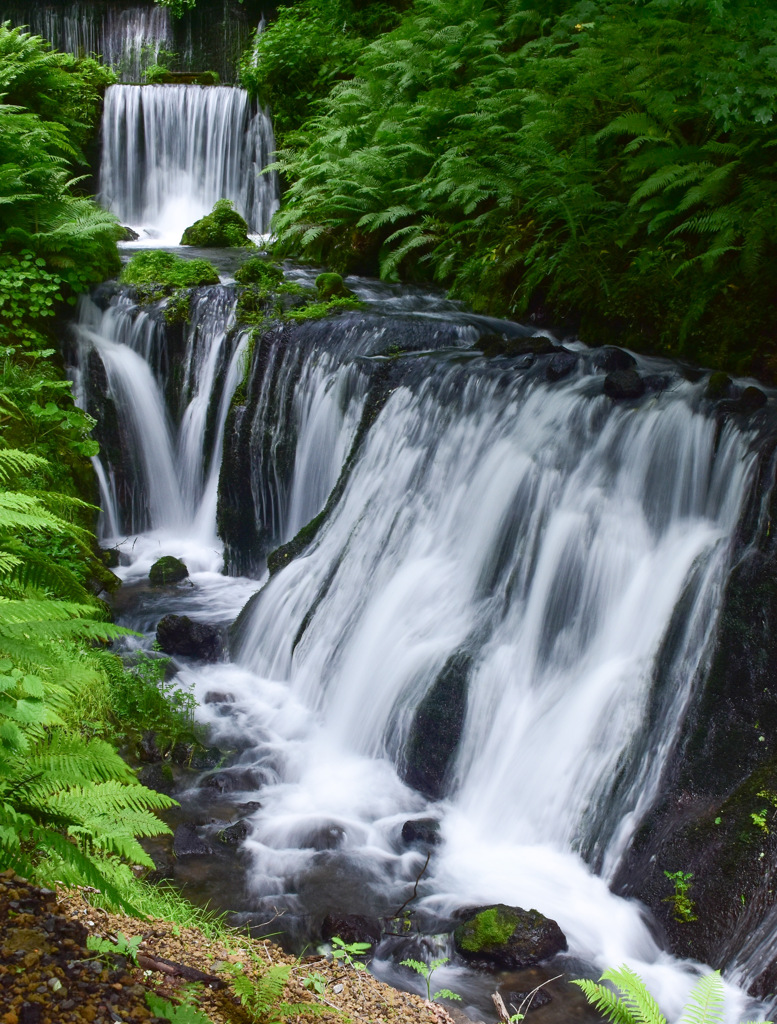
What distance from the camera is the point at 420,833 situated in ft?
17.2

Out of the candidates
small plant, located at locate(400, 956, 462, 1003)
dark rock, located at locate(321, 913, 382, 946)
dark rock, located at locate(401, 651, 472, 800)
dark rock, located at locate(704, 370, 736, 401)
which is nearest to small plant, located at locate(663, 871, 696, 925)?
small plant, located at locate(400, 956, 462, 1003)

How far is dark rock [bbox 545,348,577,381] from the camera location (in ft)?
24.2

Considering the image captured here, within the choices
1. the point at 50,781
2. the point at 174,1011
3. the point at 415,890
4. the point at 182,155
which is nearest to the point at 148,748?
the point at 415,890

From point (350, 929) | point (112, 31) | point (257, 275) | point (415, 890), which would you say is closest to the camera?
point (350, 929)

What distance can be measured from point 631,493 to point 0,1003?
5.12 meters

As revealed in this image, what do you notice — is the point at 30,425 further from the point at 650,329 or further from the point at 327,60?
the point at 327,60

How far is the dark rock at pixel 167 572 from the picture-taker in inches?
347

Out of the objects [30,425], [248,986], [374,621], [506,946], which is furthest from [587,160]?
[248,986]

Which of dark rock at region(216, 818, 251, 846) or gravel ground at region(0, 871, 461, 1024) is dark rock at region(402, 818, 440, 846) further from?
gravel ground at region(0, 871, 461, 1024)

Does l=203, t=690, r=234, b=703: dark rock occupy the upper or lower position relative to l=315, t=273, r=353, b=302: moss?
lower

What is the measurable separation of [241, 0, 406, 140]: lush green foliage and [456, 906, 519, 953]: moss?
14798 millimetres

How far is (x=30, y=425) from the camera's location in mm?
8469

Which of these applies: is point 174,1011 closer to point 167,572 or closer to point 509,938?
point 509,938

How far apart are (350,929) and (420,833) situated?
1.00 metres
